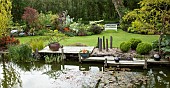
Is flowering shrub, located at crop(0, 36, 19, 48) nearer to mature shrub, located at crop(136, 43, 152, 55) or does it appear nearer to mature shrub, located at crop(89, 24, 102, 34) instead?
mature shrub, located at crop(89, 24, 102, 34)

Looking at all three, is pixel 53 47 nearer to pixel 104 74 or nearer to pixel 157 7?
pixel 104 74

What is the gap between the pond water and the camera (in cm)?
1164

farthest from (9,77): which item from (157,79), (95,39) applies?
(95,39)

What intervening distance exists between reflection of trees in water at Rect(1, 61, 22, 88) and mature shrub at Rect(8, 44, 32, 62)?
0.55m

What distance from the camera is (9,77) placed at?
42.2 feet

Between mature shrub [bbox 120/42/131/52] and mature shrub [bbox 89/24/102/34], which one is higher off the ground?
mature shrub [bbox 89/24/102/34]

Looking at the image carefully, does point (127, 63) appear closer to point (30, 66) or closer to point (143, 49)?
point (143, 49)

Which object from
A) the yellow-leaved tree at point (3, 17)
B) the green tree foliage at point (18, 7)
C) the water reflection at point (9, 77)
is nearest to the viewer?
the water reflection at point (9, 77)

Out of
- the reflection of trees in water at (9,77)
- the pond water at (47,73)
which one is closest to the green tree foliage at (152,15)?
the pond water at (47,73)

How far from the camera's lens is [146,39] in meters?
19.3

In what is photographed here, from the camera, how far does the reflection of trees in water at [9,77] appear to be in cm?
1185

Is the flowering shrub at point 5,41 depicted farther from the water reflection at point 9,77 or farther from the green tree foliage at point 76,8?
the green tree foliage at point 76,8

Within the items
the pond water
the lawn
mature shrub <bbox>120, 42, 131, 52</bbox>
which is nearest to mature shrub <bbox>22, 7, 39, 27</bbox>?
the lawn

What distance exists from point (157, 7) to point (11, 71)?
775cm
